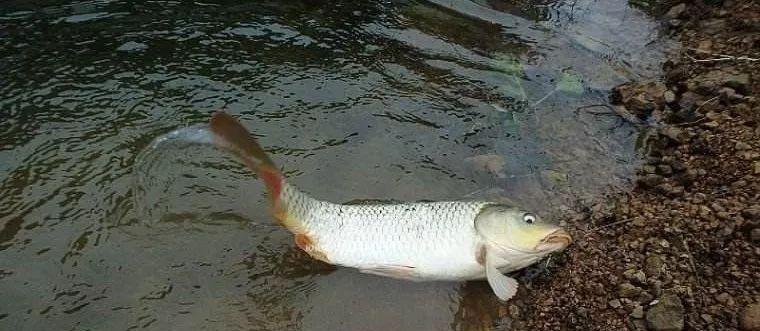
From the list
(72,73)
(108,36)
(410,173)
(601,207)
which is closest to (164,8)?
(108,36)

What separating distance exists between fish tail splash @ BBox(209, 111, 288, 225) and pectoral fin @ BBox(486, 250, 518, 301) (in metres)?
1.27

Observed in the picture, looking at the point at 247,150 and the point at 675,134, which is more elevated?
the point at 247,150

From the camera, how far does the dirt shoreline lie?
3.51m

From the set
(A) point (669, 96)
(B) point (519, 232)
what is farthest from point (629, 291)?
(A) point (669, 96)

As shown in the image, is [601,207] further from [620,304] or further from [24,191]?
[24,191]

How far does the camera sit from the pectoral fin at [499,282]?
365 cm

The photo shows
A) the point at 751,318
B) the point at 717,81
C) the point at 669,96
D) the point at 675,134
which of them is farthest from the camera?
the point at 669,96

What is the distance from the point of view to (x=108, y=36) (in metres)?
6.10

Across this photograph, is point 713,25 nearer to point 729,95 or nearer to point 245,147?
point 729,95

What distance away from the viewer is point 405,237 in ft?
12.5

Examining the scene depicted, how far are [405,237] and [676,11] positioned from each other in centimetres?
480

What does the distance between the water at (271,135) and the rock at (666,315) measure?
83 centimetres

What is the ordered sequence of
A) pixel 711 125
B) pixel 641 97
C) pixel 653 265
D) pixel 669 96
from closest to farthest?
pixel 653 265
pixel 711 125
pixel 669 96
pixel 641 97

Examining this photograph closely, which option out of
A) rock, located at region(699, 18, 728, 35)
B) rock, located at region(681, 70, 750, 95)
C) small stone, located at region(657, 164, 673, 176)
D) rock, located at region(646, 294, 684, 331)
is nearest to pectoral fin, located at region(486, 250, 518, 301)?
rock, located at region(646, 294, 684, 331)
